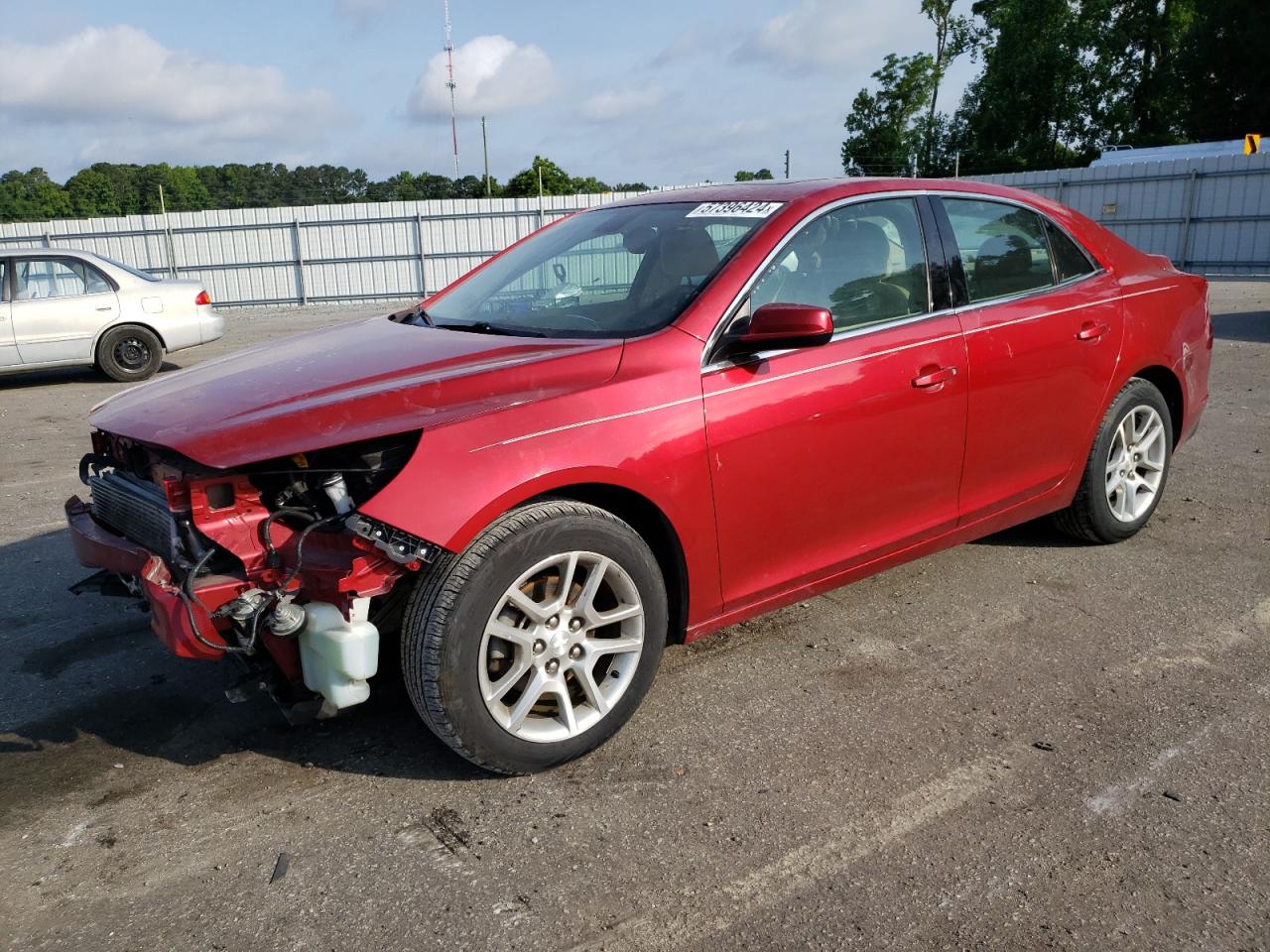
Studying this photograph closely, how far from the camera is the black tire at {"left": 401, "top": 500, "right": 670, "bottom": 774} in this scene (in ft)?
8.52

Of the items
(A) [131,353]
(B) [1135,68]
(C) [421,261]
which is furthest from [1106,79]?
(A) [131,353]

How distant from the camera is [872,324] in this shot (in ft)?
11.6

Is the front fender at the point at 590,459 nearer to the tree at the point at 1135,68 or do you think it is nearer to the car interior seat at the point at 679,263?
the car interior seat at the point at 679,263

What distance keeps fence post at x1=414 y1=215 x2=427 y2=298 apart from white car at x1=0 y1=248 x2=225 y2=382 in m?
12.9

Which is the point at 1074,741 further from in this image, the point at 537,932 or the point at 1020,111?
the point at 1020,111

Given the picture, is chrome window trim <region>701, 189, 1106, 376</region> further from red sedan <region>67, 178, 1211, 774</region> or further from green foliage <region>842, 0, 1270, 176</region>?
green foliage <region>842, 0, 1270, 176</region>

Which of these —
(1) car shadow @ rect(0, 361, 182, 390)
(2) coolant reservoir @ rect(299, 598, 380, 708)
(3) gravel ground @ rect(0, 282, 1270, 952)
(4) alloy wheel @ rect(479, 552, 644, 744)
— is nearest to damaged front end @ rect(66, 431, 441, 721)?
(2) coolant reservoir @ rect(299, 598, 380, 708)

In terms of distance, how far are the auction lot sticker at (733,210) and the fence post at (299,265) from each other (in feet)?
73.3

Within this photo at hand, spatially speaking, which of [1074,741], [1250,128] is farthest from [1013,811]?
[1250,128]

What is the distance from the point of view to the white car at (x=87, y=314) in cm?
1056

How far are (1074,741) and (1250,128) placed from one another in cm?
4852

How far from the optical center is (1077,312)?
4.16 m

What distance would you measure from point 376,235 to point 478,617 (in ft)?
76.3

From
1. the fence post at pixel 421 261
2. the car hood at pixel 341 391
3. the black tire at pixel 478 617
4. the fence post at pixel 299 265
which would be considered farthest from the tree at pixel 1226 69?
the black tire at pixel 478 617
